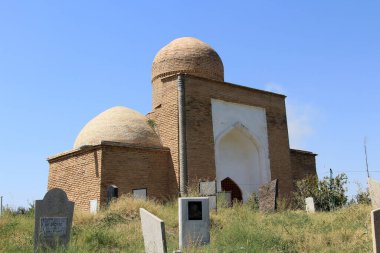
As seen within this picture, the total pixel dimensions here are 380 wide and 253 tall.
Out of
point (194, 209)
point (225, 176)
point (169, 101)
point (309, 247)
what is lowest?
point (309, 247)

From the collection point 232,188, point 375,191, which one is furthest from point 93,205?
point 375,191

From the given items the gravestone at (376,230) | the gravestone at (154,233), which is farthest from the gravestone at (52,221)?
the gravestone at (376,230)

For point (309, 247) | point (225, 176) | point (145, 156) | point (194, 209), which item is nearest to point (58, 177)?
point (145, 156)

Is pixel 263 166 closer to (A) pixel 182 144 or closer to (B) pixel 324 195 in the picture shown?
(B) pixel 324 195

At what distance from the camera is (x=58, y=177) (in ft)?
50.1

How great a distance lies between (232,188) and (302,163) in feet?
13.8

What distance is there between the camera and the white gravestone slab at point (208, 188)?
39.3ft

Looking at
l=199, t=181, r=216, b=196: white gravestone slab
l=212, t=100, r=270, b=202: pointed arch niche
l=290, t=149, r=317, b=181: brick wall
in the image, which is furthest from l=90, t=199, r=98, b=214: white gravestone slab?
l=290, t=149, r=317, b=181: brick wall

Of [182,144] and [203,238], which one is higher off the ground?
[182,144]

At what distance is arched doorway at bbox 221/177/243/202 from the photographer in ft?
54.1

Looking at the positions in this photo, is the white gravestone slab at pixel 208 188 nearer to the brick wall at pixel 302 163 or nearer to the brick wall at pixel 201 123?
the brick wall at pixel 201 123

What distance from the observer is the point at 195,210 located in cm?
784

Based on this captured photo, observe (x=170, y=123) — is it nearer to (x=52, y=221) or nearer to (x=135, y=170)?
(x=135, y=170)

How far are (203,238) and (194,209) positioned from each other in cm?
54
